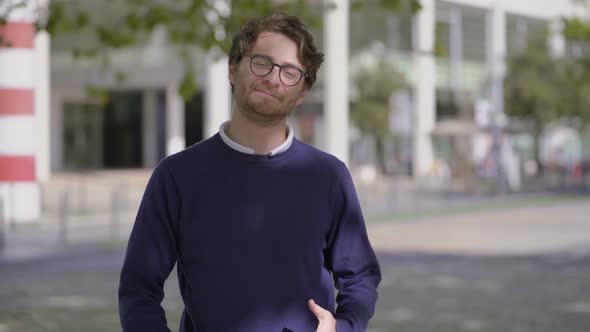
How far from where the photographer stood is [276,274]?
2438 millimetres

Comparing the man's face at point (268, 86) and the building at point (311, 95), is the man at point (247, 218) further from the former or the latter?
the building at point (311, 95)

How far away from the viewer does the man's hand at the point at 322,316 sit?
7.95 feet

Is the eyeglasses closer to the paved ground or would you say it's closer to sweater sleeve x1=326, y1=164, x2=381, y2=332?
sweater sleeve x1=326, y1=164, x2=381, y2=332

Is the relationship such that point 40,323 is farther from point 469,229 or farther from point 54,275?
point 469,229

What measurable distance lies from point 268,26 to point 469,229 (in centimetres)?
1454

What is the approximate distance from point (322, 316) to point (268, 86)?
0.61m

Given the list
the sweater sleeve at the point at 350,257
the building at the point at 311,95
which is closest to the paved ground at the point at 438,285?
the sweater sleeve at the point at 350,257

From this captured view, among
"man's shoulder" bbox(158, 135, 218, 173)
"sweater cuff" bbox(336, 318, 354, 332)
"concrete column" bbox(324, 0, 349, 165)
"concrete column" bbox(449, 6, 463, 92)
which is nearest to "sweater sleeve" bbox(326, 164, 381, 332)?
"sweater cuff" bbox(336, 318, 354, 332)

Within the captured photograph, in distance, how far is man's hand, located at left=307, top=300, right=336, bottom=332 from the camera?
2.42 m

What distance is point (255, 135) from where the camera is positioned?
2482 millimetres

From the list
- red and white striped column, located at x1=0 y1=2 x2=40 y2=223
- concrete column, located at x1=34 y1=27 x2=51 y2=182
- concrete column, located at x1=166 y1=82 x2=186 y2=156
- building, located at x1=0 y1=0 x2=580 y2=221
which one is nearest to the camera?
red and white striped column, located at x1=0 y1=2 x2=40 y2=223

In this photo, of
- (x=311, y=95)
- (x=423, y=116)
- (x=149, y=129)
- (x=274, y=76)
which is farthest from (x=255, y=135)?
(x=149, y=129)

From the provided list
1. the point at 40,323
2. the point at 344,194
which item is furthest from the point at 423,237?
the point at 344,194

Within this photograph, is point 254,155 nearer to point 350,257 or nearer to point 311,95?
A: point 350,257
